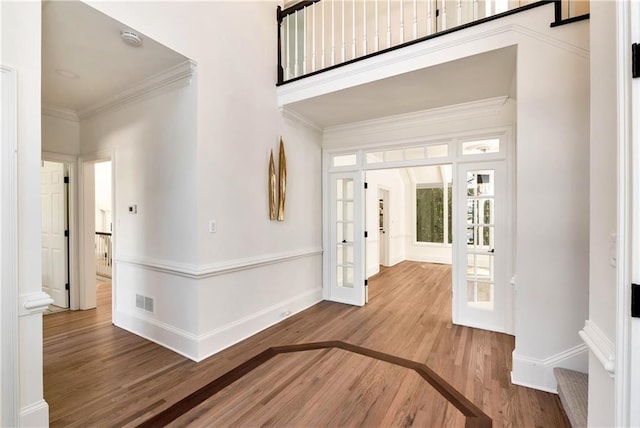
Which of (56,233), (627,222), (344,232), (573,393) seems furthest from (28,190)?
(573,393)

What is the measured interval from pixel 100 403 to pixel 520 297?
3234 millimetres

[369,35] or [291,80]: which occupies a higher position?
[369,35]

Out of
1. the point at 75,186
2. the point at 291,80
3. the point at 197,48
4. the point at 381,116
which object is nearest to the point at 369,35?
the point at 381,116

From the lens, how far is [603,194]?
1.16 m

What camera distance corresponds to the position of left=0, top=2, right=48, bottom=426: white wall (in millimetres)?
1551

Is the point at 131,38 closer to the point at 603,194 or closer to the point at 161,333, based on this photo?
the point at 161,333

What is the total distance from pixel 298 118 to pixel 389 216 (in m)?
4.25

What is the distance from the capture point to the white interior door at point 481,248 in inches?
127

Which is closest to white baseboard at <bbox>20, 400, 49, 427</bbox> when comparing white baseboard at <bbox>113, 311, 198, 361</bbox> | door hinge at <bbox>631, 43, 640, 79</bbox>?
white baseboard at <bbox>113, 311, 198, 361</bbox>

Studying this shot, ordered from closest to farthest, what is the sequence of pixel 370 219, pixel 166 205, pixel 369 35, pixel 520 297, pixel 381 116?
pixel 520 297 < pixel 166 205 < pixel 381 116 < pixel 369 35 < pixel 370 219

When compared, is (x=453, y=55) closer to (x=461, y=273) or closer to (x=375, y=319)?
(x=461, y=273)

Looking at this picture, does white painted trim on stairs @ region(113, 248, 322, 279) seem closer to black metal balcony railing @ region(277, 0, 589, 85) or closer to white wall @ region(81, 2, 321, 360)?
white wall @ region(81, 2, 321, 360)

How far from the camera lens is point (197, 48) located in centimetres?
261

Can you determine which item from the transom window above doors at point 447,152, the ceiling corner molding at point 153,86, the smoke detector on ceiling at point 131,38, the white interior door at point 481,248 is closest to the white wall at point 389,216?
the transom window above doors at point 447,152
